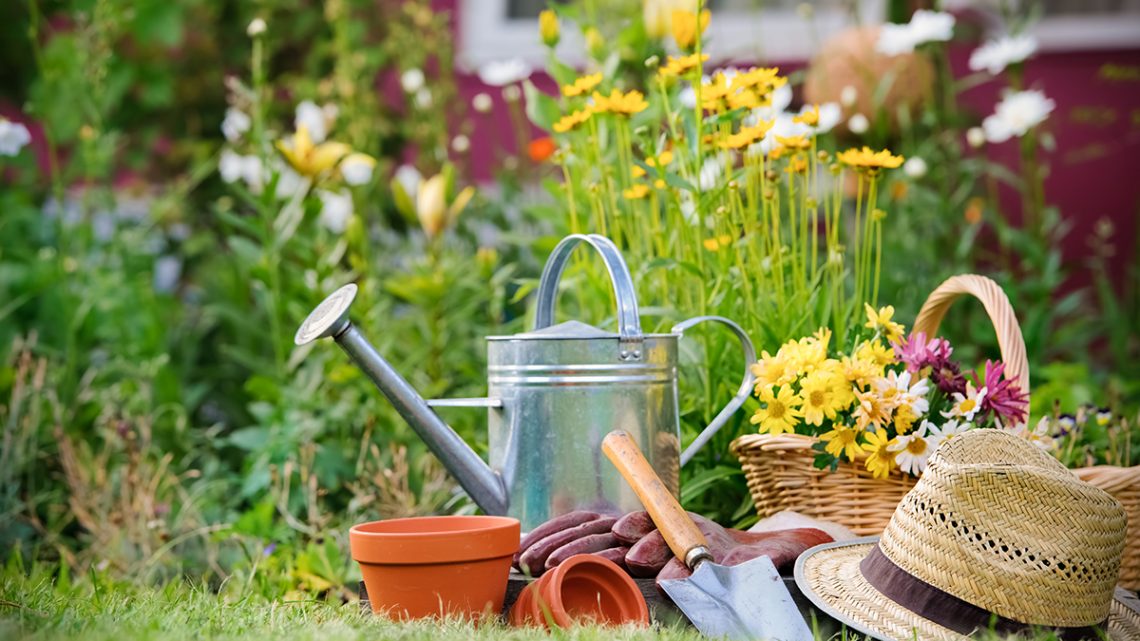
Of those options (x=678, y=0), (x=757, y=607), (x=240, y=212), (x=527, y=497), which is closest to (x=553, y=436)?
(x=527, y=497)

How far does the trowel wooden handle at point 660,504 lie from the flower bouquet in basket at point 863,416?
0.88 ft

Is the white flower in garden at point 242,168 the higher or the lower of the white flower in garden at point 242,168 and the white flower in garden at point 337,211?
the higher

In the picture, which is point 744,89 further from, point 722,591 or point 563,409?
point 722,591

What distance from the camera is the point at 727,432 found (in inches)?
98.3

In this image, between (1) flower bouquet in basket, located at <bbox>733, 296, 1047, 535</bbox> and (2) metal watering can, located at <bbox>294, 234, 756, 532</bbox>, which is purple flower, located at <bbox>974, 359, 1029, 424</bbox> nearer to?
(1) flower bouquet in basket, located at <bbox>733, 296, 1047, 535</bbox>

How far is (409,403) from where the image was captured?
83.0 inches

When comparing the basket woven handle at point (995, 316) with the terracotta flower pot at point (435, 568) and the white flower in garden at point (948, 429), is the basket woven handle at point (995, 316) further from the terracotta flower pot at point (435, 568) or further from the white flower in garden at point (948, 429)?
the terracotta flower pot at point (435, 568)

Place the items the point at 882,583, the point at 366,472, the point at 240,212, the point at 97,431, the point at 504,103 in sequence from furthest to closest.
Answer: the point at 504,103
the point at 240,212
the point at 97,431
the point at 366,472
the point at 882,583

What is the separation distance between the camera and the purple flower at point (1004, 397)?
204 centimetres

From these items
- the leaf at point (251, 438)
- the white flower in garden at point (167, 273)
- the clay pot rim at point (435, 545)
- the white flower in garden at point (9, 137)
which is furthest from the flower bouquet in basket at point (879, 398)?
the white flower in garden at point (167, 273)

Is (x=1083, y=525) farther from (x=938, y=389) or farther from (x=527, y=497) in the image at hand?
(x=527, y=497)

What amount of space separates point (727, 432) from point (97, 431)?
1.74m

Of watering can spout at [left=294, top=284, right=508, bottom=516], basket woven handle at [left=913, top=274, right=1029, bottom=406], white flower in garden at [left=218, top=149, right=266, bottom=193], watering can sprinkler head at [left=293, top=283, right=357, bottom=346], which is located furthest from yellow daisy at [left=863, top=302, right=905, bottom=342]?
white flower in garden at [left=218, top=149, right=266, bottom=193]

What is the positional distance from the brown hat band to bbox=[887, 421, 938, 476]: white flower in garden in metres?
0.30
